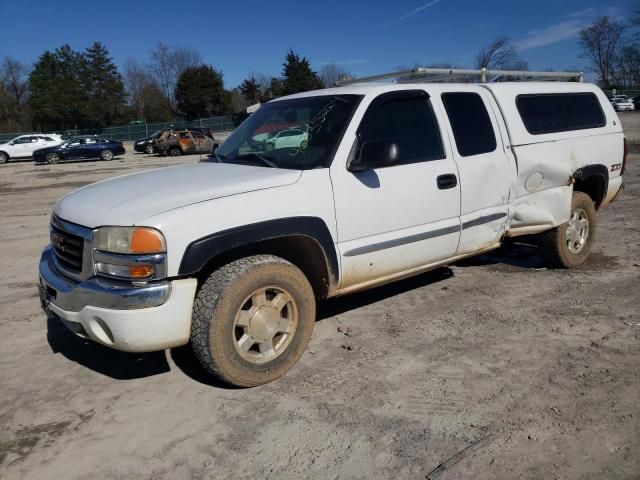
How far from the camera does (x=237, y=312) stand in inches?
126

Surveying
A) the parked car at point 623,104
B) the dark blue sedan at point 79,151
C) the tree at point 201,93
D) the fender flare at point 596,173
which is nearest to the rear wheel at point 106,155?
the dark blue sedan at point 79,151

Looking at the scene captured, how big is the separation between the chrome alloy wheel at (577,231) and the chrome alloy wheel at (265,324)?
139 inches

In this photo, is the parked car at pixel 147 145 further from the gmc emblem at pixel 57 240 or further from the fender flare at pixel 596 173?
the gmc emblem at pixel 57 240

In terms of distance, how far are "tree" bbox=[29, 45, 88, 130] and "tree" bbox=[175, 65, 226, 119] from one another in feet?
38.3

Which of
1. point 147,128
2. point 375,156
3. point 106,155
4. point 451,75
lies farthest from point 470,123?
point 147,128

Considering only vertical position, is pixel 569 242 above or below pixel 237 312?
below

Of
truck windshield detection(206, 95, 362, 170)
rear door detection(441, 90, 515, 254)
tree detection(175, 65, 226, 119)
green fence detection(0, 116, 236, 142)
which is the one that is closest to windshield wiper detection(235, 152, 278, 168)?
truck windshield detection(206, 95, 362, 170)

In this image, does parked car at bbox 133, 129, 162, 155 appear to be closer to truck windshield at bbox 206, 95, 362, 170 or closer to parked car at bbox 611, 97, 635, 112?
truck windshield at bbox 206, 95, 362, 170

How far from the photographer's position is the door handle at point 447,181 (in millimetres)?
4113

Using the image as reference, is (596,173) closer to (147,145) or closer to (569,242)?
(569,242)

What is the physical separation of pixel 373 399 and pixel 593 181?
4.11 m

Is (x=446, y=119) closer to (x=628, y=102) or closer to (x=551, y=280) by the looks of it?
(x=551, y=280)

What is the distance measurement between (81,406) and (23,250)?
17.0ft

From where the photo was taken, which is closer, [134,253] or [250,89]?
[134,253]
